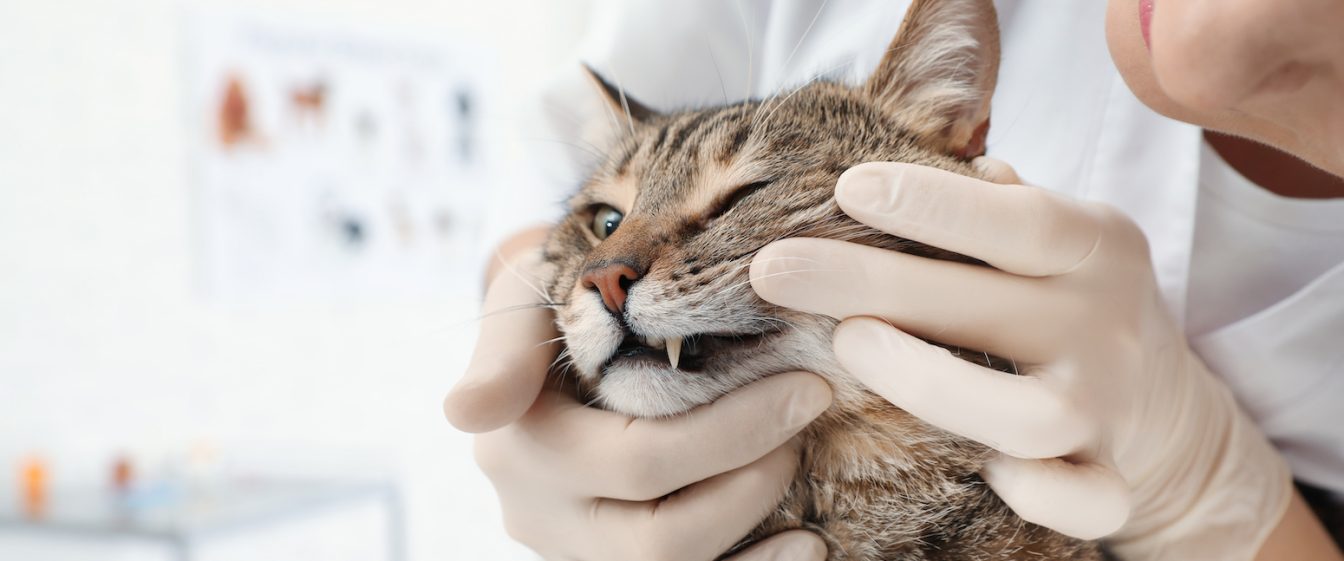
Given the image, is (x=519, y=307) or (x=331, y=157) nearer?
(x=519, y=307)

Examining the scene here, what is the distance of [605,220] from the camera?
0.97 m

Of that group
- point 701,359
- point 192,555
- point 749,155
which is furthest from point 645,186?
point 192,555

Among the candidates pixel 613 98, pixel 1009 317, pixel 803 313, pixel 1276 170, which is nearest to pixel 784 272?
pixel 803 313

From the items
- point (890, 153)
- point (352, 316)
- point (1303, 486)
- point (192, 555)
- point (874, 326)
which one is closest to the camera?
point (874, 326)

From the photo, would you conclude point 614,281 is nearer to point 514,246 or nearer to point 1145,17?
point 1145,17

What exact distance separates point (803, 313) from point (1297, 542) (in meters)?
0.72

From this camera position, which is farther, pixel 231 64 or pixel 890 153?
pixel 231 64

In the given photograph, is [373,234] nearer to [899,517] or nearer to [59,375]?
[59,375]

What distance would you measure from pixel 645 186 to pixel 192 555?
2131 millimetres

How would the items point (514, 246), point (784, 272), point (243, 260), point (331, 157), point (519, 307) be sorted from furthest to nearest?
1. point (331, 157)
2. point (243, 260)
3. point (514, 246)
4. point (519, 307)
5. point (784, 272)

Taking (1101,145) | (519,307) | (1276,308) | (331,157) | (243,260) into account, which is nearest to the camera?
(519,307)

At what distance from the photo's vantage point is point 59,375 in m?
2.87

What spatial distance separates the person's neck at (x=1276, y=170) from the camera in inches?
45.2

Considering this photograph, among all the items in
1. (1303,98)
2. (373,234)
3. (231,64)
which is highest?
(1303,98)
